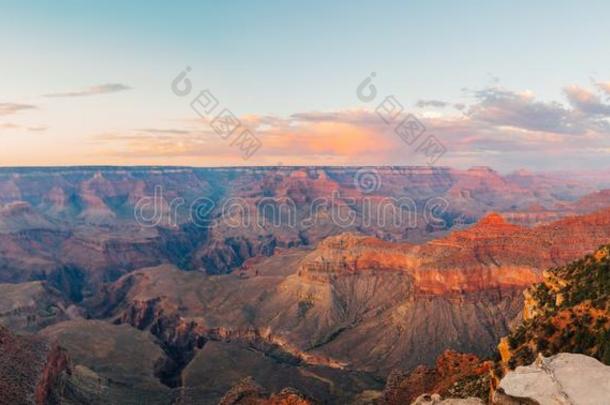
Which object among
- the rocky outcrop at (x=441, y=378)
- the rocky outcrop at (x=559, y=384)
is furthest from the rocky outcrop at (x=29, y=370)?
the rocky outcrop at (x=559, y=384)

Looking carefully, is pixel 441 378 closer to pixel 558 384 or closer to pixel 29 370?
pixel 558 384

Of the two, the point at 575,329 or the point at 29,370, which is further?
the point at 29,370

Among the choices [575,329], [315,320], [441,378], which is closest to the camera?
[575,329]

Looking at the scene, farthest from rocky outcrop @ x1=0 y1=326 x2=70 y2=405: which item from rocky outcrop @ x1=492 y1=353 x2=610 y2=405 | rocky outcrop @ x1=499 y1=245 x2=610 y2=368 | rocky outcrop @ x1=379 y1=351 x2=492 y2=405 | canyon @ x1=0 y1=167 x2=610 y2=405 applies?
rocky outcrop @ x1=492 y1=353 x2=610 y2=405

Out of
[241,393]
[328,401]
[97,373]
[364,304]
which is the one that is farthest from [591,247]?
[97,373]

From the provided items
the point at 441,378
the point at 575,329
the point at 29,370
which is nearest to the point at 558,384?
the point at 575,329

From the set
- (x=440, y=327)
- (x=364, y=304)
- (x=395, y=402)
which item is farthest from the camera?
(x=364, y=304)

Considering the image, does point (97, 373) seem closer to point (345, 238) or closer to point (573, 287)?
point (573, 287)

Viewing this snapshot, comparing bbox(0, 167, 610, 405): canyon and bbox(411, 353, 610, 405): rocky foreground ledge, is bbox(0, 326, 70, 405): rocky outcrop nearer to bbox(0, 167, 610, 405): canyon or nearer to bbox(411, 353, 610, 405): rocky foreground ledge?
bbox(0, 167, 610, 405): canyon
